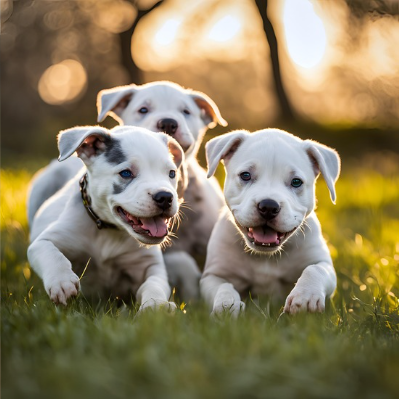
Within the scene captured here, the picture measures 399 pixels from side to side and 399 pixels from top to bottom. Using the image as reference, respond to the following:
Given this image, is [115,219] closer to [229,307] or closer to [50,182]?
[229,307]

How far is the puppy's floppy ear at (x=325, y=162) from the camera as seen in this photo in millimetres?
4547

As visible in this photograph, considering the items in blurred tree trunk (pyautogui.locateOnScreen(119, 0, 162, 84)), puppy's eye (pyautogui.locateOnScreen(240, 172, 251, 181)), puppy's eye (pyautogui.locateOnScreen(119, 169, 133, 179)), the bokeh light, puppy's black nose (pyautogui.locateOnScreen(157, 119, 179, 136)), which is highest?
puppy's black nose (pyautogui.locateOnScreen(157, 119, 179, 136))

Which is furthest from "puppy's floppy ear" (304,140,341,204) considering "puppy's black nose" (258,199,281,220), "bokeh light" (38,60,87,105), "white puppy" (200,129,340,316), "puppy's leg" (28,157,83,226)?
"bokeh light" (38,60,87,105)

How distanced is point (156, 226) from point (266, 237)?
2.68 ft

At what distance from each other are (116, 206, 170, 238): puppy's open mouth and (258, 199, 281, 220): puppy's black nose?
2.39ft

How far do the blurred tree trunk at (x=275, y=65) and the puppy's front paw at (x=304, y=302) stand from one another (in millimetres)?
12566

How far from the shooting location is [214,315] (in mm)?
3766

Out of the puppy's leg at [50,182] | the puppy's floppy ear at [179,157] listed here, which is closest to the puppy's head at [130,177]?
the puppy's floppy ear at [179,157]

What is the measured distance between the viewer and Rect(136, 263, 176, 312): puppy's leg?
395 centimetres

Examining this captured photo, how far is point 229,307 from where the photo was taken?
13.2 ft

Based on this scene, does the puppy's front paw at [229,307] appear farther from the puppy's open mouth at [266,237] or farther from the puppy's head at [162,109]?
the puppy's head at [162,109]

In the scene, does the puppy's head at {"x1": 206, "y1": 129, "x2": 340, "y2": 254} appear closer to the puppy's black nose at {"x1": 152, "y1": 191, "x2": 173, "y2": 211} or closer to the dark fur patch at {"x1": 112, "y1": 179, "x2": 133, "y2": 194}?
the puppy's black nose at {"x1": 152, "y1": 191, "x2": 173, "y2": 211}

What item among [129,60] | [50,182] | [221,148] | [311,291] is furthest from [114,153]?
[129,60]

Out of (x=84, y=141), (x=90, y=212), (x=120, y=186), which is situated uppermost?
(x=84, y=141)
